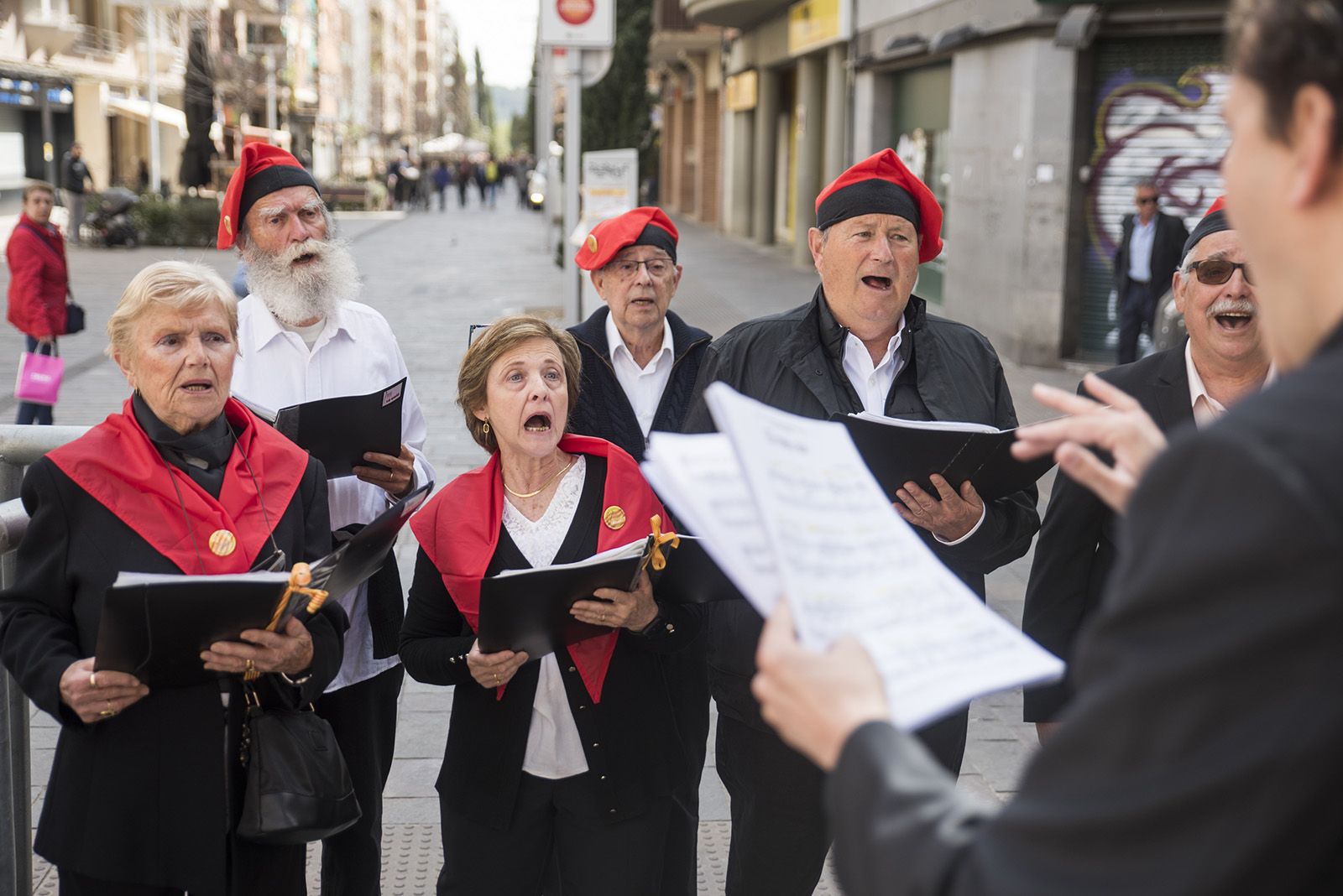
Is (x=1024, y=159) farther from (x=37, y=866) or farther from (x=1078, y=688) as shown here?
(x=1078, y=688)

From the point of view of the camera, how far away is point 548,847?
3244 mm

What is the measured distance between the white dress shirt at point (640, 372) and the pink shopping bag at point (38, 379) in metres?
5.80

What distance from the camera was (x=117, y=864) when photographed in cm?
272

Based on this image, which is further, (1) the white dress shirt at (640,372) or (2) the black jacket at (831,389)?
(1) the white dress shirt at (640,372)

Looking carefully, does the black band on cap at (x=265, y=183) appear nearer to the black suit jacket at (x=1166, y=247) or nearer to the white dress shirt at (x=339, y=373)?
the white dress shirt at (x=339, y=373)

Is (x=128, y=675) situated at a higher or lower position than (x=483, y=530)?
lower

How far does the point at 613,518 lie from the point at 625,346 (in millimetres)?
1475

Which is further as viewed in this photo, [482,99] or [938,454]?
[482,99]

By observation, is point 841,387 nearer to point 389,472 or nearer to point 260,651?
point 389,472

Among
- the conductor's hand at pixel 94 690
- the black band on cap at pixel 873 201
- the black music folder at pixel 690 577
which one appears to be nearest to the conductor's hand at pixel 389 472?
the black music folder at pixel 690 577

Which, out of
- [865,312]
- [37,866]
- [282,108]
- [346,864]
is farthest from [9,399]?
[282,108]

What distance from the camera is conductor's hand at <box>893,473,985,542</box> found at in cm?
304

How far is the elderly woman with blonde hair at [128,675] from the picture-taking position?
8.89 ft

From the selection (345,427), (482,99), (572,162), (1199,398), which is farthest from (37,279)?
(482,99)
